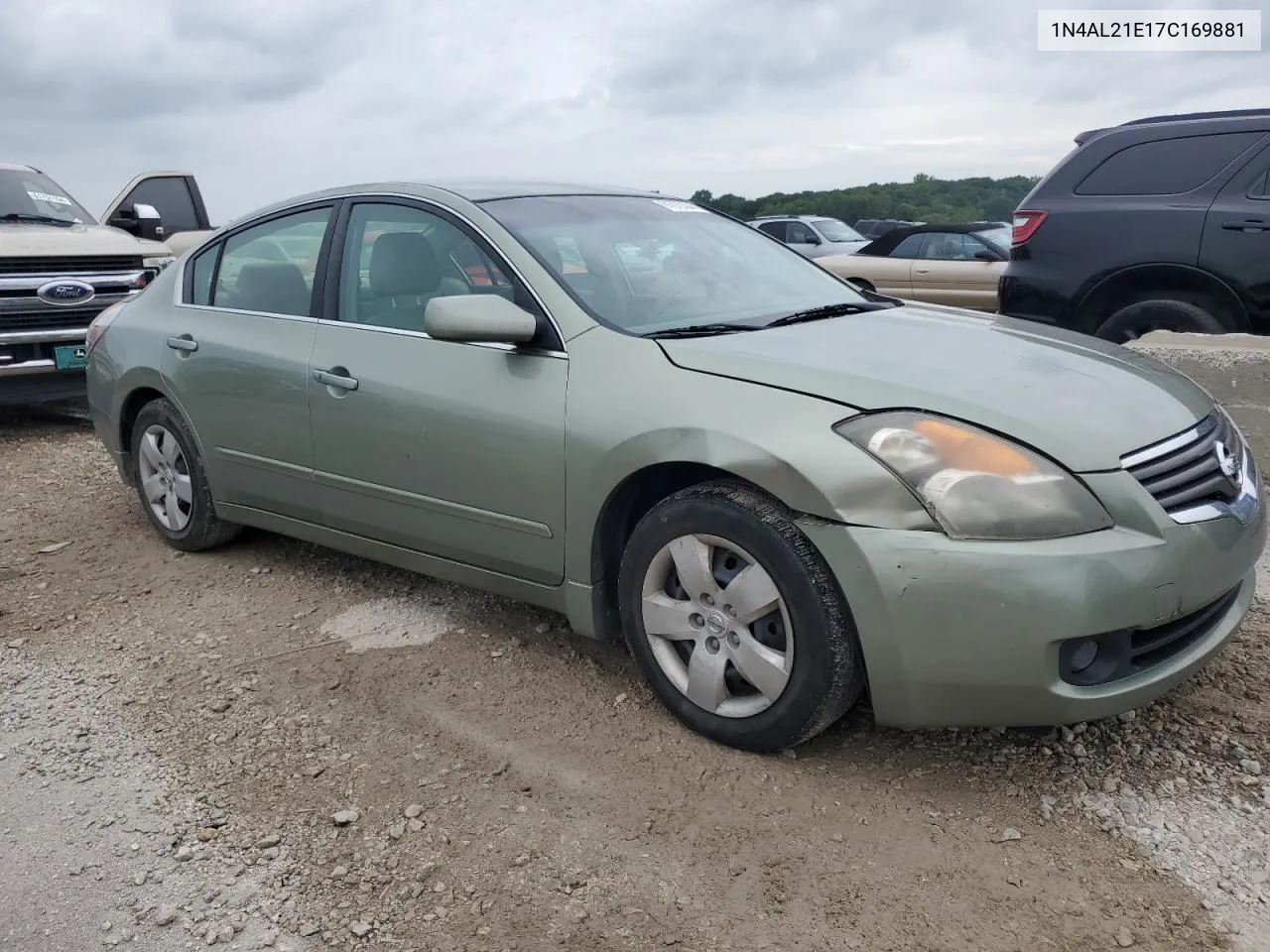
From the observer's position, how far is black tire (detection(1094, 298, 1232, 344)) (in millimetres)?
5988

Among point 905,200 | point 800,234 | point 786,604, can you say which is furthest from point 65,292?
point 905,200

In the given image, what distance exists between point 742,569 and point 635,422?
0.50 metres

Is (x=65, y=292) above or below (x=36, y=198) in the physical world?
below

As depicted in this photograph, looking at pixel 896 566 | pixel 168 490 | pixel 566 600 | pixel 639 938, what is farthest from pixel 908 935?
pixel 168 490

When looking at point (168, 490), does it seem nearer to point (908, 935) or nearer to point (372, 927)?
point (372, 927)

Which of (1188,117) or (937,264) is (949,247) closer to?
(937,264)

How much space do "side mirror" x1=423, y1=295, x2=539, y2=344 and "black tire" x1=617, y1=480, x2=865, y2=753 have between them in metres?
0.69

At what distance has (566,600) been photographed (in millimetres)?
3312

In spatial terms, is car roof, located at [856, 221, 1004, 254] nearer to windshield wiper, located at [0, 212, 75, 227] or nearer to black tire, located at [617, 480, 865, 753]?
windshield wiper, located at [0, 212, 75, 227]

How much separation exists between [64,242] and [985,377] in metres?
7.19

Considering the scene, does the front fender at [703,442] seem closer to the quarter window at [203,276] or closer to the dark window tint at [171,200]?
the quarter window at [203,276]

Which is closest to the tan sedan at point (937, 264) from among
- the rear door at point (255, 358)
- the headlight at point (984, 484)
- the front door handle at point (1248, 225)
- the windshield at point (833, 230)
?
the windshield at point (833, 230)

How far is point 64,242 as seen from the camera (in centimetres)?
787

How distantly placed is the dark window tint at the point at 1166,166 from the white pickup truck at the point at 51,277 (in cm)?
598
